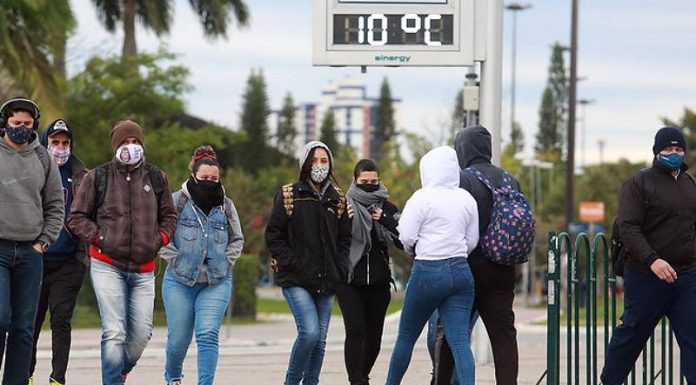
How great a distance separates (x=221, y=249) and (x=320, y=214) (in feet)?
2.52

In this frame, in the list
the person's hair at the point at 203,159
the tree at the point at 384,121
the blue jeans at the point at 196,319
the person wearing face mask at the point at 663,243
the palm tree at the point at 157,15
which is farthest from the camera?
the tree at the point at 384,121

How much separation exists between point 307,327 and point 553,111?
386 ft

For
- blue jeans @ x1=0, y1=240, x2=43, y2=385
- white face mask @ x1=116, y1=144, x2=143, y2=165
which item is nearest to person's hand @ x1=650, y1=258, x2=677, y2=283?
white face mask @ x1=116, y1=144, x2=143, y2=165

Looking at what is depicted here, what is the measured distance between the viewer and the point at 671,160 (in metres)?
10.4

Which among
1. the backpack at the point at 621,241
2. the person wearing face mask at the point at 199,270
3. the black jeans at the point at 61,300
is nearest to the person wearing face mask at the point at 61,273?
the black jeans at the point at 61,300

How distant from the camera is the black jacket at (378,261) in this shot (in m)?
11.3

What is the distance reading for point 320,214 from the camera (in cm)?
1088

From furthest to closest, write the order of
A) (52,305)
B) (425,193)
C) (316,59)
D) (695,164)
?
(695,164)
(316,59)
(52,305)
(425,193)

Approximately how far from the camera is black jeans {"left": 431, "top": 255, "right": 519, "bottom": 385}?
33.3ft

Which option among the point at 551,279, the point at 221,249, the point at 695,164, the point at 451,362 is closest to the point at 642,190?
the point at 551,279

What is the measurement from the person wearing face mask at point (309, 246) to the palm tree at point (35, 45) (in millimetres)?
19601

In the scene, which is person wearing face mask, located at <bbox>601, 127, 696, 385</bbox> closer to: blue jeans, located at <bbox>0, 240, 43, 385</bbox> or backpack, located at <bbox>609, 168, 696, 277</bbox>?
backpack, located at <bbox>609, 168, 696, 277</bbox>

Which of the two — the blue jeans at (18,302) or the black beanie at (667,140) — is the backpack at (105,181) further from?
the black beanie at (667,140)

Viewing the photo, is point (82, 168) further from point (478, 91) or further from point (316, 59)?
point (478, 91)
